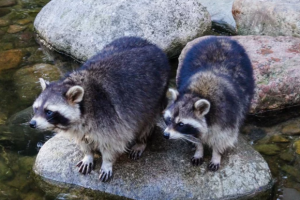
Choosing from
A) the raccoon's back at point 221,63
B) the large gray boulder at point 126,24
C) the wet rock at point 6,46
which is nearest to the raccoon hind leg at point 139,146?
the raccoon's back at point 221,63

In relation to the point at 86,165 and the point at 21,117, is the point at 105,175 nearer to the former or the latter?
the point at 86,165

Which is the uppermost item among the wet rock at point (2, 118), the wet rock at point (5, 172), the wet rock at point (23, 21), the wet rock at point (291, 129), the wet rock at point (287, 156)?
the wet rock at point (287, 156)

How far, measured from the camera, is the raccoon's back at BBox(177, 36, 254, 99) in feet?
14.3

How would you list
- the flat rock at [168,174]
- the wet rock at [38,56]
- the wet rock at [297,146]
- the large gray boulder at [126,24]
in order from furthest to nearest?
1. the wet rock at [38,56]
2. the large gray boulder at [126,24]
3. the wet rock at [297,146]
4. the flat rock at [168,174]

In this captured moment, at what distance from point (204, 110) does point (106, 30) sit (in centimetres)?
285

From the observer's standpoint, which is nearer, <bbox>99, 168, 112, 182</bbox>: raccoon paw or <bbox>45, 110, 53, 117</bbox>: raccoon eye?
<bbox>45, 110, 53, 117</bbox>: raccoon eye

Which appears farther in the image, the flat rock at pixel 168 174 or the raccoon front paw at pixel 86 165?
the raccoon front paw at pixel 86 165

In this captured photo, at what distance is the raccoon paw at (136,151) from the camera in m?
4.25

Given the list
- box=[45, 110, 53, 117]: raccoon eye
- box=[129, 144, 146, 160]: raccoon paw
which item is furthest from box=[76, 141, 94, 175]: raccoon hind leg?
box=[45, 110, 53, 117]: raccoon eye

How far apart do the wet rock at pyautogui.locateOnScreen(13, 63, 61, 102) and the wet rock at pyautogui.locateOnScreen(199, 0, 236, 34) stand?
285cm

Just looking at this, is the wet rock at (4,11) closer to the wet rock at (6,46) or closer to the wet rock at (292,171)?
the wet rock at (6,46)

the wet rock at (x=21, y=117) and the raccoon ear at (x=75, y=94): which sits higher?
the raccoon ear at (x=75, y=94)

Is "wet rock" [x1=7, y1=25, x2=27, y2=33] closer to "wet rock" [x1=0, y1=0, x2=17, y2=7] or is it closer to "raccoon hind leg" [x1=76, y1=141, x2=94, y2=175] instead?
"wet rock" [x1=0, y1=0, x2=17, y2=7]

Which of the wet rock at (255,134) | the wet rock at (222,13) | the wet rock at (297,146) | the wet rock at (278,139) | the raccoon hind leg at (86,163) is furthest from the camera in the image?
the wet rock at (222,13)
